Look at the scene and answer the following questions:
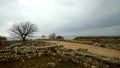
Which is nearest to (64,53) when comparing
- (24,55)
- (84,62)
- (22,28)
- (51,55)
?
(51,55)

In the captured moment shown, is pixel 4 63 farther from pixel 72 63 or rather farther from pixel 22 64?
pixel 72 63

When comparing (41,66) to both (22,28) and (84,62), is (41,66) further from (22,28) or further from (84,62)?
(22,28)

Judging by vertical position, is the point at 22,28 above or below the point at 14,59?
above

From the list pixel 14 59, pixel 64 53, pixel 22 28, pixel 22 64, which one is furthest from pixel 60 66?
pixel 22 28

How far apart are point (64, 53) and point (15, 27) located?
32.2m

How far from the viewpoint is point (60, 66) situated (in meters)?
10.9

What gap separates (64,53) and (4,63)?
15.3ft

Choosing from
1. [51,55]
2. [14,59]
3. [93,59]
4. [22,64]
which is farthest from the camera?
[51,55]

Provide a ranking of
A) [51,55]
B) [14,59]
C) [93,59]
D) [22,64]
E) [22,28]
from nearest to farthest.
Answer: [93,59]
[22,64]
[14,59]
[51,55]
[22,28]

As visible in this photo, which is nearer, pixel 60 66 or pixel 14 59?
→ pixel 60 66

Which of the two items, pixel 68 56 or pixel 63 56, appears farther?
pixel 63 56

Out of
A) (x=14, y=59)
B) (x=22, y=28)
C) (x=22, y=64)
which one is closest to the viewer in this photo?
(x=22, y=64)

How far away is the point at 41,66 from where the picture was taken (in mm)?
10945

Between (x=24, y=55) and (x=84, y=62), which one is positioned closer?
(x=84, y=62)
